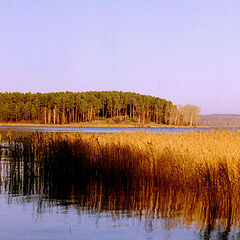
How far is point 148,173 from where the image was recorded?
13578mm

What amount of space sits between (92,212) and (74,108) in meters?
121

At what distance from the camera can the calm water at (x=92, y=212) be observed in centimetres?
765

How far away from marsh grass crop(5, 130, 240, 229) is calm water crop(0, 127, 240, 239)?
4 centimetres

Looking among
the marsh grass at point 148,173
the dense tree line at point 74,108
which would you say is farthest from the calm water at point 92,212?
the dense tree line at point 74,108

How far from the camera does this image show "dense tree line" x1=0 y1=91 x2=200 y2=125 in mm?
123244

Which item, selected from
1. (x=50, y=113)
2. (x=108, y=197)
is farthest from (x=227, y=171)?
(x=50, y=113)

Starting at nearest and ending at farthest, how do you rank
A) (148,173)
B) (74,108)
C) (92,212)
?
(92,212) → (148,173) → (74,108)

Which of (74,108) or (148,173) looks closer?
(148,173)

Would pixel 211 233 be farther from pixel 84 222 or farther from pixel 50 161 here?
pixel 50 161

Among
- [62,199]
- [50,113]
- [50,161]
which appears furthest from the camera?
[50,113]

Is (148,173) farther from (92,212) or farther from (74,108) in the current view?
(74,108)

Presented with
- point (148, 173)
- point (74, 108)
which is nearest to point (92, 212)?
point (148, 173)

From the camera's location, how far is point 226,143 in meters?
12.6

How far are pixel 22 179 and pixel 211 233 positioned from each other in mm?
8341
